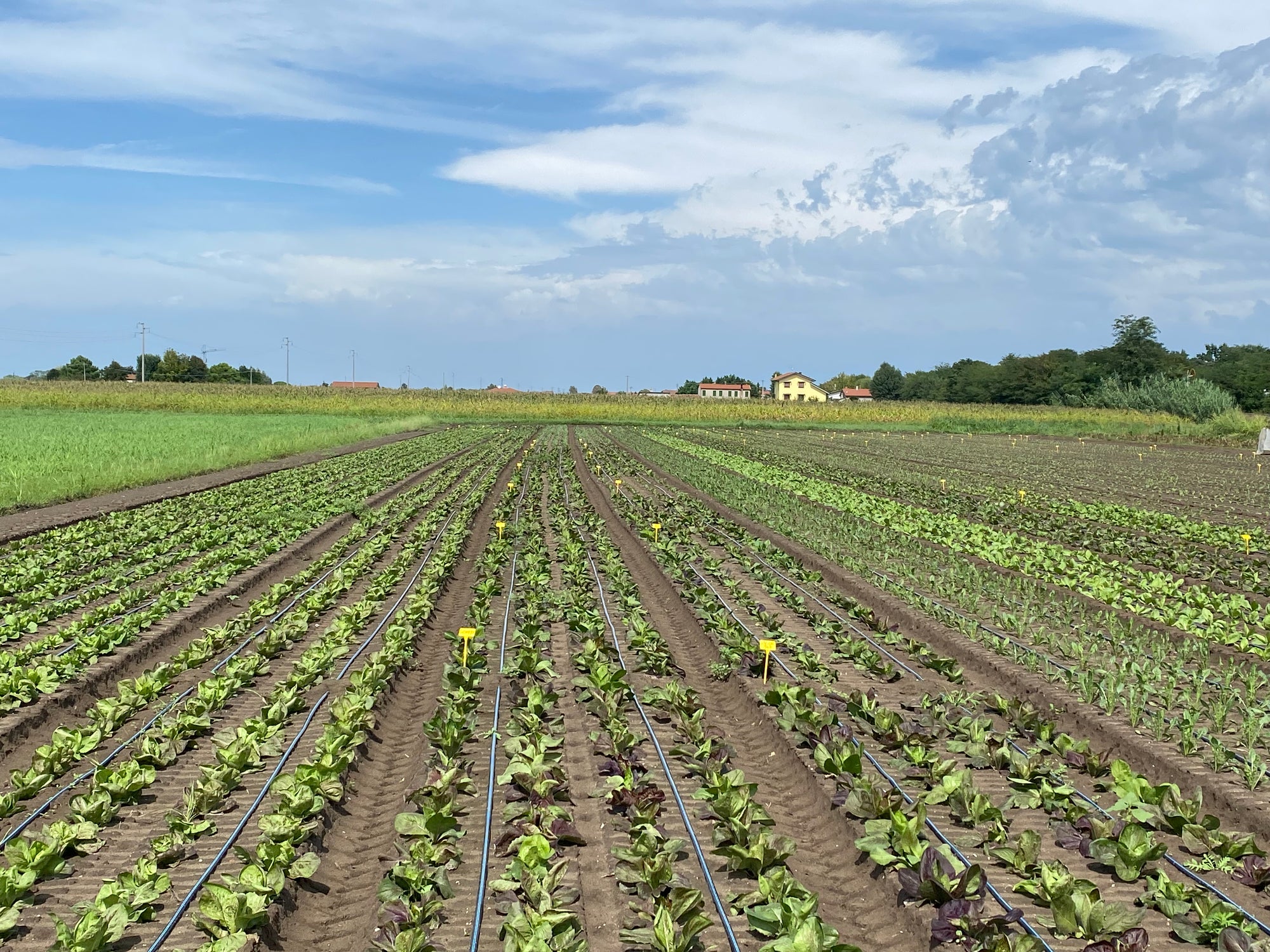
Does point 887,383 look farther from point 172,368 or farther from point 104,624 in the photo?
point 104,624

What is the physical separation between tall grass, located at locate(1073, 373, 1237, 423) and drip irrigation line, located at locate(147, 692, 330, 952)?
60214mm

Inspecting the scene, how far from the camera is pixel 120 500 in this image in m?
19.8

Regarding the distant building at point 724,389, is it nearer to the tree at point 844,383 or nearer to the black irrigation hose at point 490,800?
the tree at point 844,383

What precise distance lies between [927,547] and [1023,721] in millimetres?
8735

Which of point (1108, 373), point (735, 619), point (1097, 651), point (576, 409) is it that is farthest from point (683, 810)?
point (1108, 373)

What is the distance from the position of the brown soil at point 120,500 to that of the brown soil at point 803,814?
36.1 feet

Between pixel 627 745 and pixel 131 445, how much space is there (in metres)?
27.3

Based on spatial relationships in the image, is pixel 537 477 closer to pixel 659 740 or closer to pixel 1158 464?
pixel 659 740

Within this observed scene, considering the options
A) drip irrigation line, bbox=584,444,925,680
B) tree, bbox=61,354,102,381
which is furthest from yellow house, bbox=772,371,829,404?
drip irrigation line, bbox=584,444,925,680

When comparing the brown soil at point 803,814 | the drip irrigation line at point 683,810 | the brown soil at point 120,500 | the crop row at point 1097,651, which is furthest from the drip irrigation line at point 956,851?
the brown soil at point 120,500

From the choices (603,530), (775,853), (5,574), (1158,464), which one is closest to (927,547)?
(603,530)

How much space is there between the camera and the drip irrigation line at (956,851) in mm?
4707

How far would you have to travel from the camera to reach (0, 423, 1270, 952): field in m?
4.89

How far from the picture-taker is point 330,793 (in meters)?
6.19
